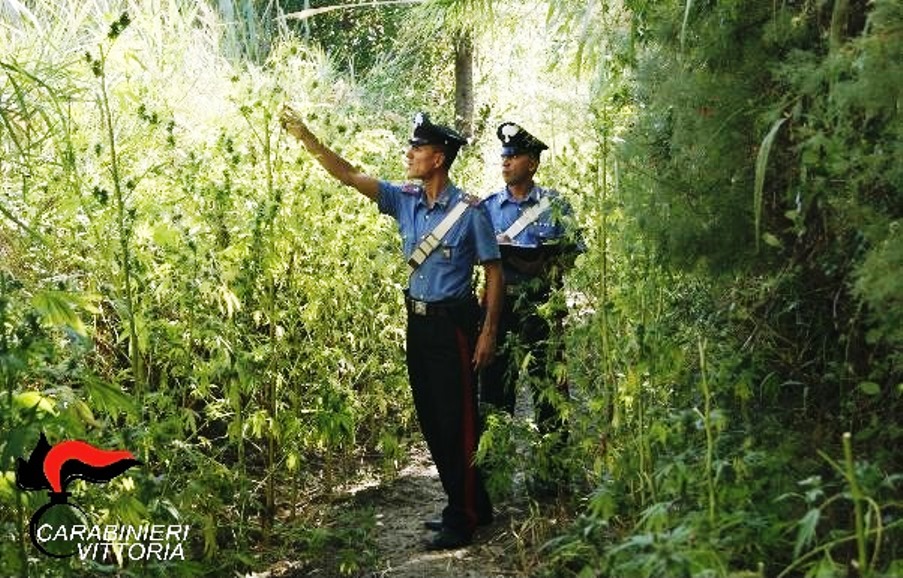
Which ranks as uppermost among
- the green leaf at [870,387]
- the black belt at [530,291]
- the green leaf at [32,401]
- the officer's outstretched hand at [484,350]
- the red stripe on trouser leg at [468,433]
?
the green leaf at [32,401]

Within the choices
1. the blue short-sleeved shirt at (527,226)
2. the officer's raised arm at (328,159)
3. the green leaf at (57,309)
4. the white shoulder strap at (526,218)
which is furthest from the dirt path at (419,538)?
the green leaf at (57,309)

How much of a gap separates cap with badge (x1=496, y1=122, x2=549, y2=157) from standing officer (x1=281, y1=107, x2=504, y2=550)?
590mm

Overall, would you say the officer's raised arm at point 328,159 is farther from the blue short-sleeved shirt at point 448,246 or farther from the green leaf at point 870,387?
the green leaf at point 870,387

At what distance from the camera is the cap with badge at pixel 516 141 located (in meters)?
5.34

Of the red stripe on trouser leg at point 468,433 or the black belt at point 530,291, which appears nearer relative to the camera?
the red stripe on trouser leg at point 468,433

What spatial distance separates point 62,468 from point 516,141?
2.87 metres

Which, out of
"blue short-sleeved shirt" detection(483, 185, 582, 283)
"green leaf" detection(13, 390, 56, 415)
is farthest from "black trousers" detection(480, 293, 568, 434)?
"green leaf" detection(13, 390, 56, 415)

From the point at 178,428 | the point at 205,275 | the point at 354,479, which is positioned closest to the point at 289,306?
the point at 205,275

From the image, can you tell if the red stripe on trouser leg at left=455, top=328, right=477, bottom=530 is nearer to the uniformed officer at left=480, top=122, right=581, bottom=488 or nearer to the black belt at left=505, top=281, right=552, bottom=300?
the uniformed officer at left=480, top=122, right=581, bottom=488

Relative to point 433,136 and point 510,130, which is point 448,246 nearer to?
point 433,136

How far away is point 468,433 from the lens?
4.85 m

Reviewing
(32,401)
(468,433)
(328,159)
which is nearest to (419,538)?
(468,433)

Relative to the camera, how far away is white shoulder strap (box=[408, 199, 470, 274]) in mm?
4719

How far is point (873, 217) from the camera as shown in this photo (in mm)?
2844
